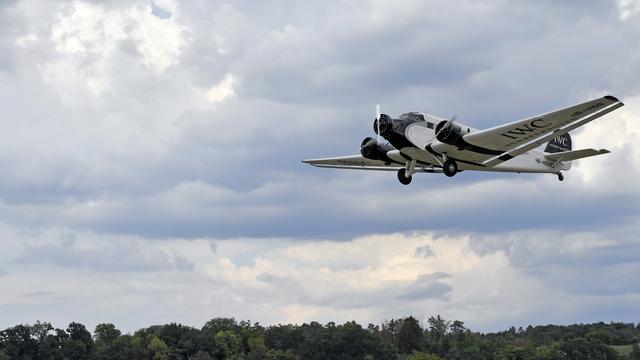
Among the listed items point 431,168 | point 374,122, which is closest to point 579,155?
point 431,168

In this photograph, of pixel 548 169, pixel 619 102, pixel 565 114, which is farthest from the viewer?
pixel 548 169

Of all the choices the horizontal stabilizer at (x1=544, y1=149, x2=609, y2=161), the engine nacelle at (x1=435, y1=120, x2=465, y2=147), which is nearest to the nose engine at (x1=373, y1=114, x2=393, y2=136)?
the engine nacelle at (x1=435, y1=120, x2=465, y2=147)

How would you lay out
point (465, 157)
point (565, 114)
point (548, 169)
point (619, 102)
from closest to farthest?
1. point (619, 102)
2. point (565, 114)
3. point (465, 157)
4. point (548, 169)

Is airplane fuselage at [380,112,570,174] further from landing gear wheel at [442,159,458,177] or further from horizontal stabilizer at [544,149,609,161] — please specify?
horizontal stabilizer at [544,149,609,161]

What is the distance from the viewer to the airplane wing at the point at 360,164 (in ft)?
238

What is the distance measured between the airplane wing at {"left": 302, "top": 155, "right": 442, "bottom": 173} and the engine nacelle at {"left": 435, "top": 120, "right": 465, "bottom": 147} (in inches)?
156

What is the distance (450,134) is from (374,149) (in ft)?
20.4

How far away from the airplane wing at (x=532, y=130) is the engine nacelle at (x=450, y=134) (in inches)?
17.7

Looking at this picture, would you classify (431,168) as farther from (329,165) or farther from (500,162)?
(329,165)

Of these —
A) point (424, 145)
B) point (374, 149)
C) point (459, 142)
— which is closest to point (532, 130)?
point (459, 142)

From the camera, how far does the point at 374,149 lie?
7244cm

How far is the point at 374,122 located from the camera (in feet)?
227

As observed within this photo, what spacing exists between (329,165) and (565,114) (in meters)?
A: 21.0

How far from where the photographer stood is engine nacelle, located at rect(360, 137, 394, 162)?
72375mm
